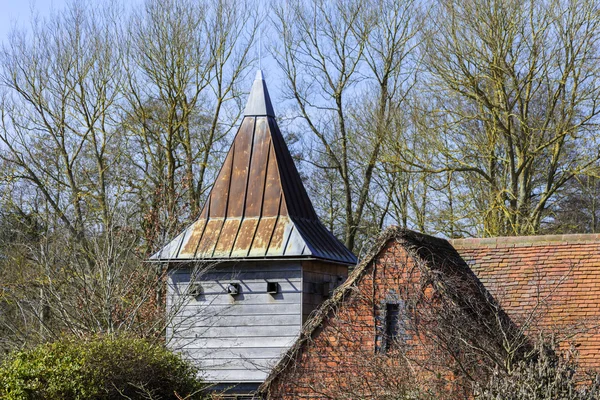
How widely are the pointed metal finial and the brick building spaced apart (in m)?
5.01

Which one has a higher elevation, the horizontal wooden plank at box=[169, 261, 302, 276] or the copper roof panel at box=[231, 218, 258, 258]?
the copper roof panel at box=[231, 218, 258, 258]

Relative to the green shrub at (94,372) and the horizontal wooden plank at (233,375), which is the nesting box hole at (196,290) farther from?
the green shrub at (94,372)

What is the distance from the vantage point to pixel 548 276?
54.7 ft

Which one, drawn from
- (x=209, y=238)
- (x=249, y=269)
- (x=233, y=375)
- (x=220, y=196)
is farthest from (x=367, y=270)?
(x=220, y=196)

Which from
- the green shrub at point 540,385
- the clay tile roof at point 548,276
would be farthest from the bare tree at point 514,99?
the green shrub at point 540,385

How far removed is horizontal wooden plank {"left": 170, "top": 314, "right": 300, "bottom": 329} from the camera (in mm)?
18109

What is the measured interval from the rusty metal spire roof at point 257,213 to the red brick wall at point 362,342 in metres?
2.74

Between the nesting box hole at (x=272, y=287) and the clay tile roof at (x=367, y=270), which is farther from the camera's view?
the nesting box hole at (x=272, y=287)

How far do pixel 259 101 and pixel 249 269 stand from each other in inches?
151

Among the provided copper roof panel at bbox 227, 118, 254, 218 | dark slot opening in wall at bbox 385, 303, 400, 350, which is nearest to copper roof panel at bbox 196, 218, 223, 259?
copper roof panel at bbox 227, 118, 254, 218

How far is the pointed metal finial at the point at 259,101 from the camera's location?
20.1m

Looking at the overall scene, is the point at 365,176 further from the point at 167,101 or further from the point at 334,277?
the point at 334,277

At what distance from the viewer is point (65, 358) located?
572 inches

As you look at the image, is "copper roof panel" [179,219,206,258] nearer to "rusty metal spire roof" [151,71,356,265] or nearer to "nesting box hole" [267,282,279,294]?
"rusty metal spire roof" [151,71,356,265]
